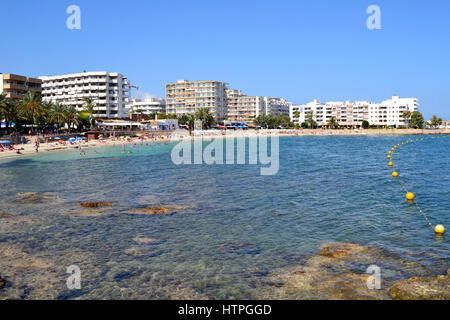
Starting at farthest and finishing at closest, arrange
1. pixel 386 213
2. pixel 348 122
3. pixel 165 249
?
pixel 348 122 < pixel 386 213 < pixel 165 249

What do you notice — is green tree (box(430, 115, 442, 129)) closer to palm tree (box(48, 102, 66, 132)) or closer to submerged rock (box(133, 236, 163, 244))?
palm tree (box(48, 102, 66, 132))

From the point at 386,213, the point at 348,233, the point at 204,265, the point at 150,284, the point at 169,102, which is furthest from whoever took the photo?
the point at 169,102

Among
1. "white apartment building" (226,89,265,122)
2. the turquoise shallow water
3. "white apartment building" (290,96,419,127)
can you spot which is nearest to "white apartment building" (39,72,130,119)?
"white apartment building" (226,89,265,122)

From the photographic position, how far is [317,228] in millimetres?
17156

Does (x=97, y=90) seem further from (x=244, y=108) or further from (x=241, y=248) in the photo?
(x=241, y=248)

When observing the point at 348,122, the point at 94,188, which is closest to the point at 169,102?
the point at 348,122

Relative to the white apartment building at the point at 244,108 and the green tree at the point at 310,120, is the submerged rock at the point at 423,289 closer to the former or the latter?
the green tree at the point at 310,120

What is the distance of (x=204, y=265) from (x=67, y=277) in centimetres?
442

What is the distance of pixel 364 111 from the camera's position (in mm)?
193625

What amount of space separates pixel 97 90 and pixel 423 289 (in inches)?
4793

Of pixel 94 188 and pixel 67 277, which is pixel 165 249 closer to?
pixel 67 277

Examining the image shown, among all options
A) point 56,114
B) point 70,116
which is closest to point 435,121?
point 70,116

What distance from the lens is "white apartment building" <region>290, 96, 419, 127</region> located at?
188 metres
